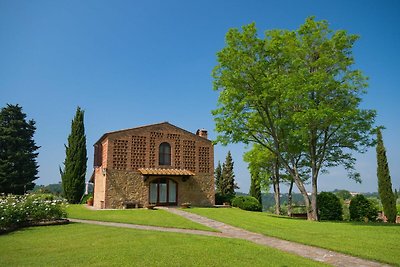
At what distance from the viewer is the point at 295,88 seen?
19.4 m

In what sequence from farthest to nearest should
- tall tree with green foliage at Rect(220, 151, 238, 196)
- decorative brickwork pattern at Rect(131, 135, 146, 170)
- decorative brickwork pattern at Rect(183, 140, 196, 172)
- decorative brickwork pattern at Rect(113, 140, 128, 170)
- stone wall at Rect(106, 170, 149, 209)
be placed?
tall tree with green foliage at Rect(220, 151, 238, 196), decorative brickwork pattern at Rect(183, 140, 196, 172), decorative brickwork pattern at Rect(131, 135, 146, 170), decorative brickwork pattern at Rect(113, 140, 128, 170), stone wall at Rect(106, 170, 149, 209)

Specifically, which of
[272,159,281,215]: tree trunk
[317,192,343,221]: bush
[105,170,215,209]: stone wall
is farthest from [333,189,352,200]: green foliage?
[105,170,215,209]: stone wall

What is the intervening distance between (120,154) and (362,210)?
2012cm

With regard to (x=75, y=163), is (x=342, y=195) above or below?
below

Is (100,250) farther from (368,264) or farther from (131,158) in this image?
(131,158)

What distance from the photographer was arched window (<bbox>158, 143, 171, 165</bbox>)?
27750 millimetres

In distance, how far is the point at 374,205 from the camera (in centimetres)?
2455

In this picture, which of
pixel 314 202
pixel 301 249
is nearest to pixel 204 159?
pixel 314 202

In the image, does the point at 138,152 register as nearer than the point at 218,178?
Yes

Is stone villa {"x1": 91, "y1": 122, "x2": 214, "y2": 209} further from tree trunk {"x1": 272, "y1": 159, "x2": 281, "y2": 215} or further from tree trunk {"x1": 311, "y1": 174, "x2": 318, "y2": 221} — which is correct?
tree trunk {"x1": 311, "y1": 174, "x2": 318, "y2": 221}

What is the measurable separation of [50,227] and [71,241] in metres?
4.46

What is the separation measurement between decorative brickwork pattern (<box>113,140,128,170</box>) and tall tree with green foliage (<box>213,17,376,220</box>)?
8.81m

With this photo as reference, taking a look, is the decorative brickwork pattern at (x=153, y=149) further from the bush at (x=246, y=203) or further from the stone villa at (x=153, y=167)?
the bush at (x=246, y=203)

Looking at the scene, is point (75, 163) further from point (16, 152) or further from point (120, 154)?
point (120, 154)
